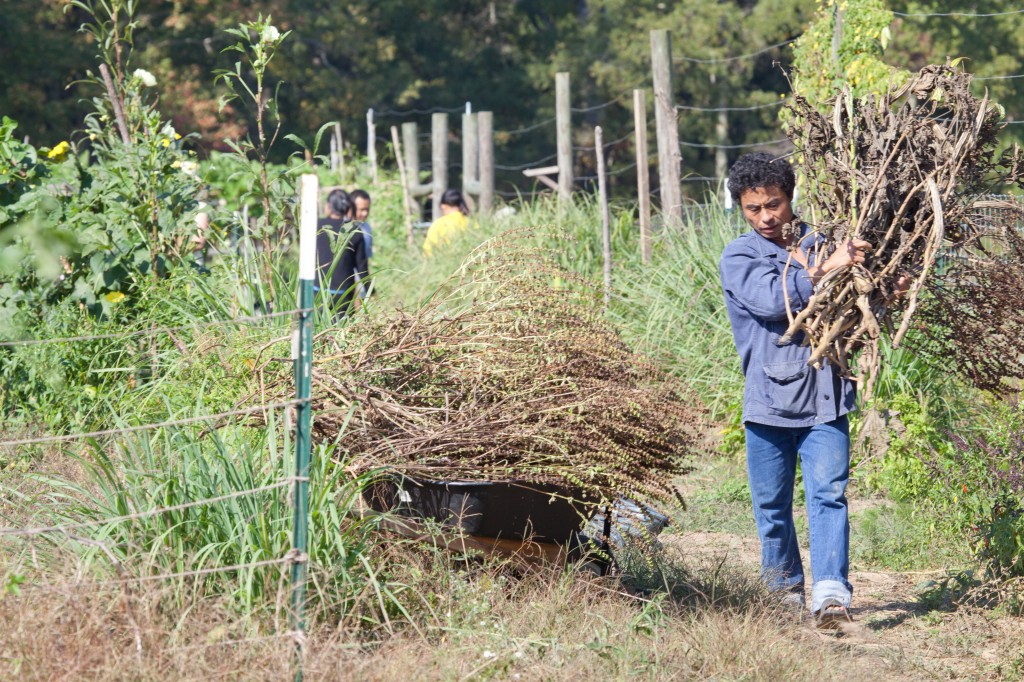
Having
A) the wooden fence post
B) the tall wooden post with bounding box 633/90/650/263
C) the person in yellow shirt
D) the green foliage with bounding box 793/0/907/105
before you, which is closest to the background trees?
the wooden fence post

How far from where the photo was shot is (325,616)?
11.6 feet

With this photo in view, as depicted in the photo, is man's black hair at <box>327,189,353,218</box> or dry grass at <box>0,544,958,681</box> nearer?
dry grass at <box>0,544,958,681</box>

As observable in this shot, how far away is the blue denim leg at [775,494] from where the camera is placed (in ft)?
15.4

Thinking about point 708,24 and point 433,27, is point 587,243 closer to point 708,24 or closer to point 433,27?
point 708,24

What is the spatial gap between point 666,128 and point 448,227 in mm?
2123

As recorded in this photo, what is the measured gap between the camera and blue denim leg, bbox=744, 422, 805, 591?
469 cm

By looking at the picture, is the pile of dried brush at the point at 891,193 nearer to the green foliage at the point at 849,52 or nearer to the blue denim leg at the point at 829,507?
the blue denim leg at the point at 829,507

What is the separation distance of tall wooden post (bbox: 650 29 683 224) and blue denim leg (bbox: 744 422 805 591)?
5037mm

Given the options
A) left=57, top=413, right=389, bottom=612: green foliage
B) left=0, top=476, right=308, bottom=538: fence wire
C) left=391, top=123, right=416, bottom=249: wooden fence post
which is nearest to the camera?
left=0, top=476, right=308, bottom=538: fence wire

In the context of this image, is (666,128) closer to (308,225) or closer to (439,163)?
(439,163)

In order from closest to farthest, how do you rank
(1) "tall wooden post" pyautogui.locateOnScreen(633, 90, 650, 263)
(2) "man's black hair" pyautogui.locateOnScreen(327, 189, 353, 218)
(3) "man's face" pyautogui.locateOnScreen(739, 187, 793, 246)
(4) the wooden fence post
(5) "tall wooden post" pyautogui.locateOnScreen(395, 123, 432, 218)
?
(3) "man's face" pyautogui.locateOnScreen(739, 187, 793, 246) < (2) "man's black hair" pyautogui.locateOnScreen(327, 189, 353, 218) < (1) "tall wooden post" pyautogui.locateOnScreen(633, 90, 650, 263) < (4) the wooden fence post < (5) "tall wooden post" pyautogui.locateOnScreen(395, 123, 432, 218)

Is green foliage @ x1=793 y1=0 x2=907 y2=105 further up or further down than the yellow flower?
further up

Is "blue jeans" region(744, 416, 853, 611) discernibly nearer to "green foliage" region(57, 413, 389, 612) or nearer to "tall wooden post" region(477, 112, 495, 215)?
"green foliage" region(57, 413, 389, 612)

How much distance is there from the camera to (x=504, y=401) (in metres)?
4.13
